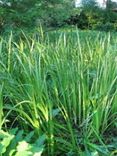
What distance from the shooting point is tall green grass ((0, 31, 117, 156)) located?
2.16m

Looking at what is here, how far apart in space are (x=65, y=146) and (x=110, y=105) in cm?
50

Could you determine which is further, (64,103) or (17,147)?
(64,103)

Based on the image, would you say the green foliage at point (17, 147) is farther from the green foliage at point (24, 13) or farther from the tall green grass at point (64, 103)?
the green foliage at point (24, 13)

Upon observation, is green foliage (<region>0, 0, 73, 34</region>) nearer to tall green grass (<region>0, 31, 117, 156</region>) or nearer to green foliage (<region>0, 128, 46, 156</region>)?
tall green grass (<region>0, 31, 117, 156</region>)

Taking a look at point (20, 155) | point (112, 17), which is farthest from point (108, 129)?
point (112, 17)

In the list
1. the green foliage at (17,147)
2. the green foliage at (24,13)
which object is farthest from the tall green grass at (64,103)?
the green foliage at (24,13)

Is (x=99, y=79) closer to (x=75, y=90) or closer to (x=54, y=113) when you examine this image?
(x=75, y=90)

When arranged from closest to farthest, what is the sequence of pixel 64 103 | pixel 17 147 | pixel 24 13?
pixel 17 147 < pixel 64 103 < pixel 24 13

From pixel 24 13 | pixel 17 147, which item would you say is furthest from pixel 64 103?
pixel 24 13

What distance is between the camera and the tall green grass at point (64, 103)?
2.16 meters

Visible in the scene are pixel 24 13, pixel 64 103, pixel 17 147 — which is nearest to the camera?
pixel 17 147

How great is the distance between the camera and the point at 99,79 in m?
2.55

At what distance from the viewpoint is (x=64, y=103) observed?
2.47m

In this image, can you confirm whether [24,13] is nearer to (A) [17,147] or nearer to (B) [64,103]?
(B) [64,103]
